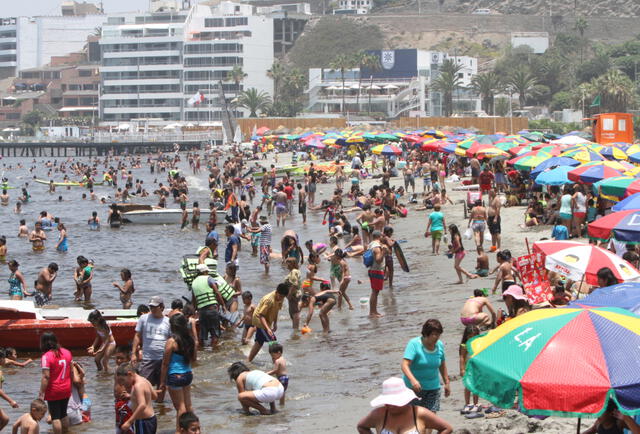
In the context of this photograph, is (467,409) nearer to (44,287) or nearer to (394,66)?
(44,287)

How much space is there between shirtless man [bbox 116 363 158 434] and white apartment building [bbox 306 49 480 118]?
365 ft

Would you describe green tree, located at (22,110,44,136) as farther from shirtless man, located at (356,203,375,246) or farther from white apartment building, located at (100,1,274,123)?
shirtless man, located at (356,203,375,246)

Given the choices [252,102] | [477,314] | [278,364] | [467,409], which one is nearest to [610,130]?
[477,314]

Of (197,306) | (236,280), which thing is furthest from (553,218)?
(197,306)

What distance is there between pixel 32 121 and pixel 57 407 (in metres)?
149

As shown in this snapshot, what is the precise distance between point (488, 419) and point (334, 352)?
16.3 ft

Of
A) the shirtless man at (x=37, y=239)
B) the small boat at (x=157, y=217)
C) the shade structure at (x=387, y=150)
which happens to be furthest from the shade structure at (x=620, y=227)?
the shade structure at (x=387, y=150)

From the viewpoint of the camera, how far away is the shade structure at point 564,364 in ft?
21.2

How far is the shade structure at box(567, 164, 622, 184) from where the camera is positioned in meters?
20.8

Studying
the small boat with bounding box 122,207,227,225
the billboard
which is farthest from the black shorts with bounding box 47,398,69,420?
the billboard

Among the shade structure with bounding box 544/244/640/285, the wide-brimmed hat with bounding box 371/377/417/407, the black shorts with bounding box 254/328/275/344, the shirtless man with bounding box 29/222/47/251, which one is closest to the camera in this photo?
the wide-brimmed hat with bounding box 371/377/417/407

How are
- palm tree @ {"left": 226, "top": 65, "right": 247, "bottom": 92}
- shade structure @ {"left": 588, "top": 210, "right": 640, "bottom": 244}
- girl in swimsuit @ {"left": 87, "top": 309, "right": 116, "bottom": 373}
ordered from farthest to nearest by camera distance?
palm tree @ {"left": 226, "top": 65, "right": 247, "bottom": 92}, girl in swimsuit @ {"left": 87, "top": 309, "right": 116, "bottom": 373}, shade structure @ {"left": 588, "top": 210, "right": 640, "bottom": 244}

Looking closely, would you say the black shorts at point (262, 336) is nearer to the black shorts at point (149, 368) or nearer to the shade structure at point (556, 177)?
the black shorts at point (149, 368)

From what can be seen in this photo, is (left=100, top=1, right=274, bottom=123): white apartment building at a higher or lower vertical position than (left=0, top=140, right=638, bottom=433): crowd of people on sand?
higher
